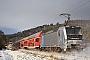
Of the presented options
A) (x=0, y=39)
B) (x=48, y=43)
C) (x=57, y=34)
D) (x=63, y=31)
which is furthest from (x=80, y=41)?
(x=0, y=39)

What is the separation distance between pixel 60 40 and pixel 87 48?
4.01 m

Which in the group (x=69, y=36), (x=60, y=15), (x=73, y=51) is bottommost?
(x=73, y=51)

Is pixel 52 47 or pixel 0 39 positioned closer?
pixel 52 47

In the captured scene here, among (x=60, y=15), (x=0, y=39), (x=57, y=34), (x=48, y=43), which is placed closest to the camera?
(x=57, y=34)

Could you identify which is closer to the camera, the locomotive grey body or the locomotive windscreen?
the locomotive grey body

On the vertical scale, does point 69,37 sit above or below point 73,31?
below

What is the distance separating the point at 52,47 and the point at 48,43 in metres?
2.29

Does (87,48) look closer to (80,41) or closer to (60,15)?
(80,41)

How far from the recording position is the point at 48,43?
1199 inches

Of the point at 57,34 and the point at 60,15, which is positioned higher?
the point at 60,15

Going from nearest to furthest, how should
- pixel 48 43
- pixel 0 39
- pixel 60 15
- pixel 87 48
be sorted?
pixel 87 48, pixel 60 15, pixel 48 43, pixel 0 39

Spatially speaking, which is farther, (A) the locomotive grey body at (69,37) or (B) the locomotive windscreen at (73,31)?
(B) the locomotive windscreen at (73,31)

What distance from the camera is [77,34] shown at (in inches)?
877

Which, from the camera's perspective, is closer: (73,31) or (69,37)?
(69,37)
